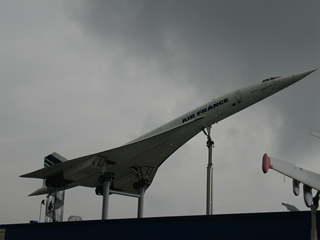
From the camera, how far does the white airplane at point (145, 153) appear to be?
65.4 feet

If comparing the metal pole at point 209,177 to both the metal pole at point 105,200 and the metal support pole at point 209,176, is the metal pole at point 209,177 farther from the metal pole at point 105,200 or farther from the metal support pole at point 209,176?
the metal pole at point 105,200

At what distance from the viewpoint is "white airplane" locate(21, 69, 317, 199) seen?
784 inches

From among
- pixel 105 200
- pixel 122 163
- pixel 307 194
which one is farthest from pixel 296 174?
pixel 122 163

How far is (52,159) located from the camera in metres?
27.9

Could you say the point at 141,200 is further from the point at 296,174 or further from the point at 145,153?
the point at 296,174

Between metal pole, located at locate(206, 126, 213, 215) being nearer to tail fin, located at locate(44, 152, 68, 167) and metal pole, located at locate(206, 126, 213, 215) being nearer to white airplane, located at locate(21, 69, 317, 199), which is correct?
white airplane, located at locate(21, 69, 317, 199)

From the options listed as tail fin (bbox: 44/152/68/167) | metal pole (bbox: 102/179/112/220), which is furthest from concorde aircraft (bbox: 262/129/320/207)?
tail fin (bbox: 44/152/68/167)

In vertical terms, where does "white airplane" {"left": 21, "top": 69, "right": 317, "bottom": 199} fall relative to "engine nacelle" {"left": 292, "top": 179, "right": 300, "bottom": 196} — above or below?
above

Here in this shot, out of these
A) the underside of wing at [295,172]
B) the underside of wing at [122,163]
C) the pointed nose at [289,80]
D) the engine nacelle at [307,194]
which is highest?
the pointed nose at [289,80]

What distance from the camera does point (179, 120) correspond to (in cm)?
2289

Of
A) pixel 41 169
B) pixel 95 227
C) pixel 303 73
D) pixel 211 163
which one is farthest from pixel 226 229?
pixel 41 169

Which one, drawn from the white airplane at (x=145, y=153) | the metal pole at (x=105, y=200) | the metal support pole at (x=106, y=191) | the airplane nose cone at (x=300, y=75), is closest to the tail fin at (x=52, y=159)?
the white airplane at (x=145, y=153)

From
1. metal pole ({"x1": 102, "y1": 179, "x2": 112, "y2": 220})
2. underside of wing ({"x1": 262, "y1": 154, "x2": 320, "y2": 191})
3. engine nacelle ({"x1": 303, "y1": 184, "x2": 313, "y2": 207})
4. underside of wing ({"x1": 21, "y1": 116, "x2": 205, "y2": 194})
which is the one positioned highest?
underside of wing ({"x1": 21, "y1": 116, "x2": 205, "y2": 194})

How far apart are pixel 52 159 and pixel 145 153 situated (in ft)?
22.0
